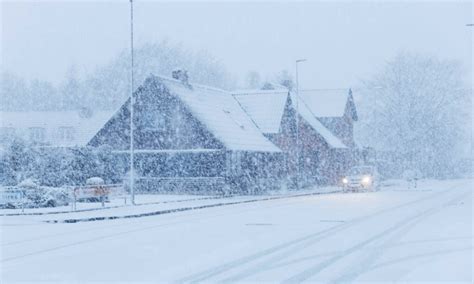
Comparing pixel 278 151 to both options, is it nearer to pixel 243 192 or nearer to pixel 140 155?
pixel 243 192

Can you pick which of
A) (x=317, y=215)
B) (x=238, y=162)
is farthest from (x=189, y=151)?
(x=317, y=215)

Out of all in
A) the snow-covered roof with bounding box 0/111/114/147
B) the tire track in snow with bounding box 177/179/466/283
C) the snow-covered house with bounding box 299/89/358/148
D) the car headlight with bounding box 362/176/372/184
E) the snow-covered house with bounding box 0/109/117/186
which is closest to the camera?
the tire track in snow with bounding box 177/179/466/283

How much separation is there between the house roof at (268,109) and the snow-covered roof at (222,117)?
2.94 feet

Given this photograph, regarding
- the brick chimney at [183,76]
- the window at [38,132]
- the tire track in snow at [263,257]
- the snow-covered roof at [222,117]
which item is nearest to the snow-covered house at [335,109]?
the snow-covered roof at [222,117]

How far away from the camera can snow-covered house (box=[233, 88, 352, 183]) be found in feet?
185

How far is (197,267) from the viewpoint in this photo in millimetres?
12422

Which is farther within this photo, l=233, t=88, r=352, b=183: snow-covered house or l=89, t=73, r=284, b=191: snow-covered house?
l=233, t=88, r=352, b=183: snow-covered house

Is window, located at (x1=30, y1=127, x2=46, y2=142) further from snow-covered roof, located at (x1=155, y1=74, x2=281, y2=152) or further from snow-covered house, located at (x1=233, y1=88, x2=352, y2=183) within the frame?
snow-covered roof, located at (x1=155, y1=74, x2=281, y2=152)

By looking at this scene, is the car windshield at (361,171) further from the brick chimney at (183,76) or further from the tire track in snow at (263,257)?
the tire track in snow at (263,257)

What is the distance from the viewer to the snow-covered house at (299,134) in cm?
5631

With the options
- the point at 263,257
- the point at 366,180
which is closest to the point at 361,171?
the point at 366,180

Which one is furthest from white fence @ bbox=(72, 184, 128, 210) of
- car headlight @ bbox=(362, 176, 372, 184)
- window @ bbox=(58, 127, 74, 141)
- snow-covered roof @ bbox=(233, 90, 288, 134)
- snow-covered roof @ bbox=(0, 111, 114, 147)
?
window @ bbox=(58, 127, 74, 141)

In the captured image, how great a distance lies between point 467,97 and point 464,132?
189 inches

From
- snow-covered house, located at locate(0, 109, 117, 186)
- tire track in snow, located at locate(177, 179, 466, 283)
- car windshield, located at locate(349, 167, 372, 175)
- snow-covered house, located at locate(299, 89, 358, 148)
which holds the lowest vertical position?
tire track in snow, located at locate(177, 179, 466, 283)
